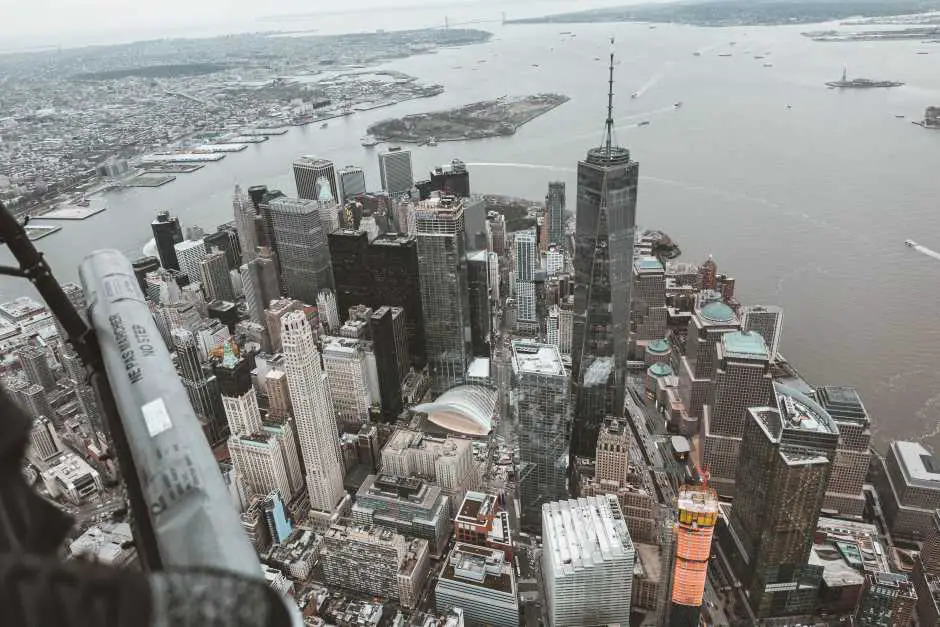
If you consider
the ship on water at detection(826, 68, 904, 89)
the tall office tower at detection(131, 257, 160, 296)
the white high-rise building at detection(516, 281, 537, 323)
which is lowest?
the white high-rise building at detection(516, 281, 537, 323)

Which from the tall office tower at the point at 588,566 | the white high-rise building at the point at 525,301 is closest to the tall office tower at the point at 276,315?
the white high-rise building at the point at 525,301

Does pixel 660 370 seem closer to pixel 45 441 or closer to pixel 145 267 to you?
pixel 45 441

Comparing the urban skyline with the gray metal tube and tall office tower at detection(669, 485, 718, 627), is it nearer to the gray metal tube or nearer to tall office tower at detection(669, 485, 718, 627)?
tall office tower at detection(669, 485, 718, 627)

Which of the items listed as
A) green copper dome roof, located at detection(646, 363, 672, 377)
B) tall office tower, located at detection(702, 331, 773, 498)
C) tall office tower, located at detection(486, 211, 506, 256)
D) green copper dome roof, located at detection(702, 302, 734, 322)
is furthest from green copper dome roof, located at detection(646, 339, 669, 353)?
tall office tower, located at detection(486, 211, 506, 256)

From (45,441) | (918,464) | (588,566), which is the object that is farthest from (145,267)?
(918,464)

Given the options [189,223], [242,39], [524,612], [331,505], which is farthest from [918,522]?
[242,39]

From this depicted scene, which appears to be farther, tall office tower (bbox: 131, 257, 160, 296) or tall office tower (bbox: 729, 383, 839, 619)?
tall office tower (bbox: 131, 257, 160, 296)
